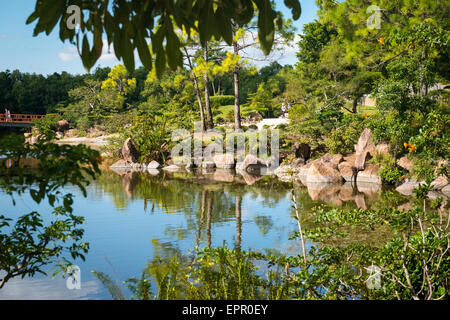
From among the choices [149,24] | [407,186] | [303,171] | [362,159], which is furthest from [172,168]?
[149,24]

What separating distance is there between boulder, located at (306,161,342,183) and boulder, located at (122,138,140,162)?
606cm

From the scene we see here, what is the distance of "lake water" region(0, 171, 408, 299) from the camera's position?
3.95m

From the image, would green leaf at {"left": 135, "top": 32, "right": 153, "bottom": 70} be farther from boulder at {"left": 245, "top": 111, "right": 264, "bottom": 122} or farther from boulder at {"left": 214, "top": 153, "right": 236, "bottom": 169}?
boulder at {"left": 245, "top": 111, "right": 264, "bottom": 122}

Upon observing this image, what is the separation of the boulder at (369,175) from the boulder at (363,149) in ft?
0.68

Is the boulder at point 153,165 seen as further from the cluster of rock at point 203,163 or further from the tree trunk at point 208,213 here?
the tree trunk at point 208,213

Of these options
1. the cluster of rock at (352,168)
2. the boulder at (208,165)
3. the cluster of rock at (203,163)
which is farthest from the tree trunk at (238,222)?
the boulder at (208,165)

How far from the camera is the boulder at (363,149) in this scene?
423 inches

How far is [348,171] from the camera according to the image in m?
10.6

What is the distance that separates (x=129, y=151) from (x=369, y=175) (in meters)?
7.39

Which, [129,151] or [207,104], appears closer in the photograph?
[129,151]

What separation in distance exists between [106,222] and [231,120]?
14.6 m

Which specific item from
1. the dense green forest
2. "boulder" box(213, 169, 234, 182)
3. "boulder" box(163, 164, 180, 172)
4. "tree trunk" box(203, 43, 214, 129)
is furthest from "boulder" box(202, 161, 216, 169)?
"tree trunk" box(203, 43, 214, 129)

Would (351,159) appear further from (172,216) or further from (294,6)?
(294,6)

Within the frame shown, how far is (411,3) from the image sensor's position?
7.87 metres
